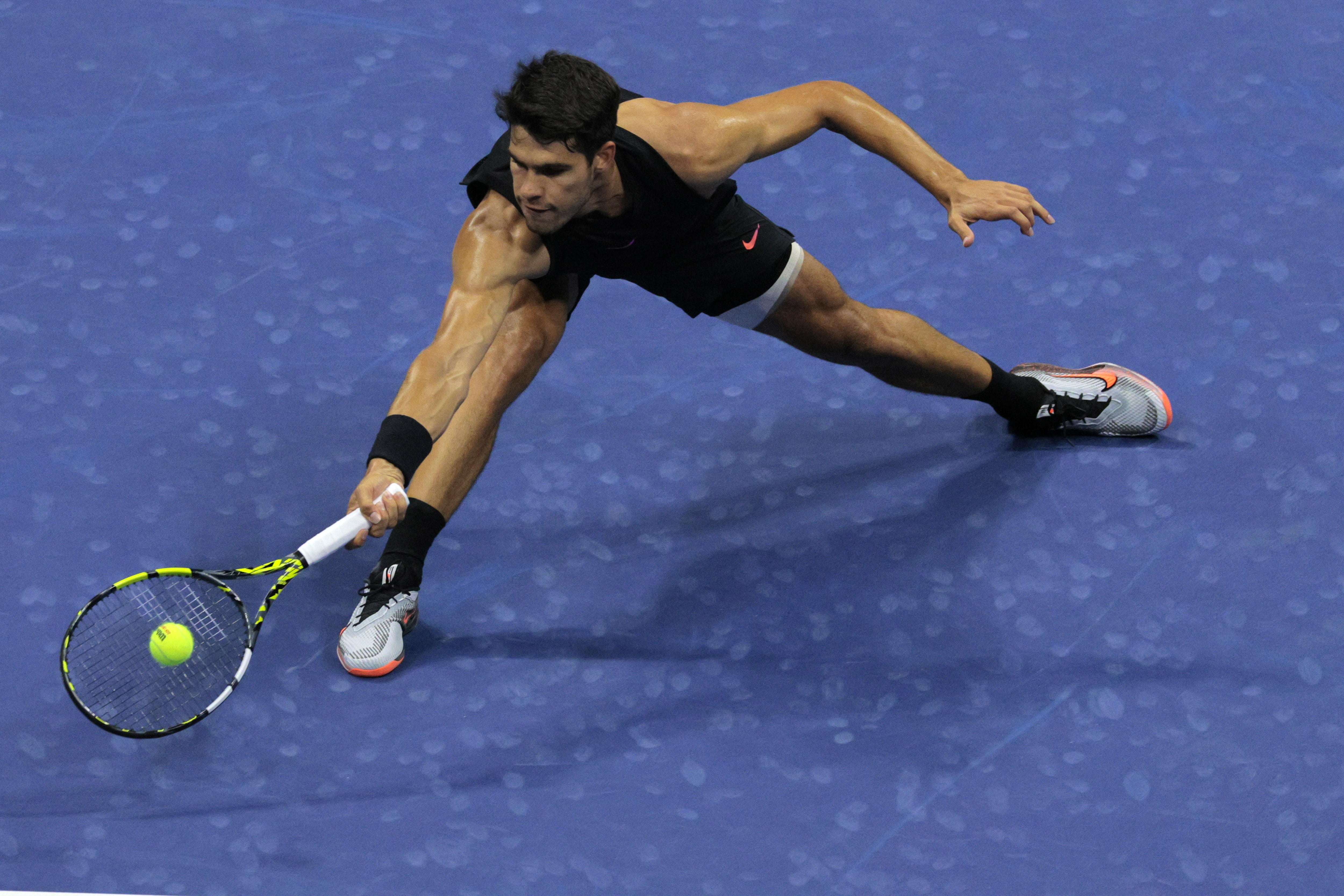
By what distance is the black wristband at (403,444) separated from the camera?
3.84 metres

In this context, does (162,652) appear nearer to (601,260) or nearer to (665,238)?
(601,260)

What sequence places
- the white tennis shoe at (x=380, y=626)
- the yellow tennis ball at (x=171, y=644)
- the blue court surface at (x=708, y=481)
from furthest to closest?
the white tennis shoe at (x=380, y=626) → the blue court surface at (x=708, y=481) → the yellow tennis ball at (x=171, y=644)

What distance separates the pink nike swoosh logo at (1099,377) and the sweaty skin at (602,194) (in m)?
1.01

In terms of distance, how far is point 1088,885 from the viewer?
398 cm

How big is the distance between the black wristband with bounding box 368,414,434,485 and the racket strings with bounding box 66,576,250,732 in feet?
2.11

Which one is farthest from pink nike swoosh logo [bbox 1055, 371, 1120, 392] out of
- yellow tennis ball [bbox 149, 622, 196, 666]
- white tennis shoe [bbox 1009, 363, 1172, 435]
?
yellow tennis ball [bbox 149, 622, 196, 666]

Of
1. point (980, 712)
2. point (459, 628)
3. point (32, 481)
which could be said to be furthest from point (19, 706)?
point (980, 712)

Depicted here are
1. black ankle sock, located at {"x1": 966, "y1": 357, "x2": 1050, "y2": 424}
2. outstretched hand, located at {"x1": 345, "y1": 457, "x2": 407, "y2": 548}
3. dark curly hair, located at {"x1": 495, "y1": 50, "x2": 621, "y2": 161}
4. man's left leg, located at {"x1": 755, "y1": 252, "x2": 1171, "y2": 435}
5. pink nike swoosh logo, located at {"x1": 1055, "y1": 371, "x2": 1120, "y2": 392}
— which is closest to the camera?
outstretched hand, located at {"x1": 345, "y1": 457, "x2": 407, "y2": 548}

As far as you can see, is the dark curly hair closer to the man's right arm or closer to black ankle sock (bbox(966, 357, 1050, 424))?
the man's right arm

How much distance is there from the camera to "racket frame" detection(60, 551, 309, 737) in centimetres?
383

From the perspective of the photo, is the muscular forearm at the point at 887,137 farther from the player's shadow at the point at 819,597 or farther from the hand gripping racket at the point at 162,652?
the hand gripping racket at the point at 162,652

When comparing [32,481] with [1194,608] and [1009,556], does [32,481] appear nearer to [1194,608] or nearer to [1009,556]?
[1009,556]

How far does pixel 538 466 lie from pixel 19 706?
165 cm

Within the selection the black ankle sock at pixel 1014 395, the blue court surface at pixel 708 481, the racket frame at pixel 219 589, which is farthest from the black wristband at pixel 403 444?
the black ankle sock at pixel 1014 395
